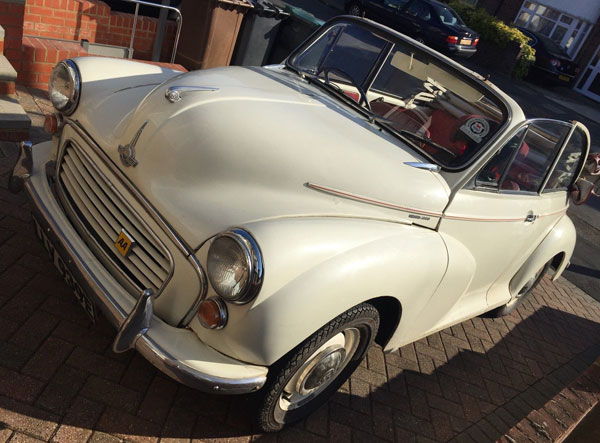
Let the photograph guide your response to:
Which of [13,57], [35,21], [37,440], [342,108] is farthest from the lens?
[35,21]

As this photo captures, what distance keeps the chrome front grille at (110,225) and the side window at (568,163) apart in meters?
2.92

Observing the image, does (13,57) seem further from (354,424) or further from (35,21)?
(354,424)

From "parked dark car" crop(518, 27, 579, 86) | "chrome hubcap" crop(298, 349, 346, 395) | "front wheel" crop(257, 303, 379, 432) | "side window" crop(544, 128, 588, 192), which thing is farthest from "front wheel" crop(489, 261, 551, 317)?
"parked dark car" crop(518, 27, 579, 86)

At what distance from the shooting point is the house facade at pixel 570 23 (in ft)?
74.5

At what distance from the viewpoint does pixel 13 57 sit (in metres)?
5.11

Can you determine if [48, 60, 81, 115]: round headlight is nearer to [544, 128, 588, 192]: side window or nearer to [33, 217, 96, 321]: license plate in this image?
[33, 217, 96, 321]: license plate

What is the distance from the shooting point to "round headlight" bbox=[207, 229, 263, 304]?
2.22 metres

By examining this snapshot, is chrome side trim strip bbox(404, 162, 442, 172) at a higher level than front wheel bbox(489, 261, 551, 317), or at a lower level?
higher

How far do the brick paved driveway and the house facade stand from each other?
2151cm

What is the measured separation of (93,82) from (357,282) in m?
1.93

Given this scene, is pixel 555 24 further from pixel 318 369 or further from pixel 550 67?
pixel 318 369

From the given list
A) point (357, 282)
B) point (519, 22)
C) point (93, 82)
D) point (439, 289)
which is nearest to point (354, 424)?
point (439, 289)

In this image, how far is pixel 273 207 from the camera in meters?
2.54

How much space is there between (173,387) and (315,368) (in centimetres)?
77
